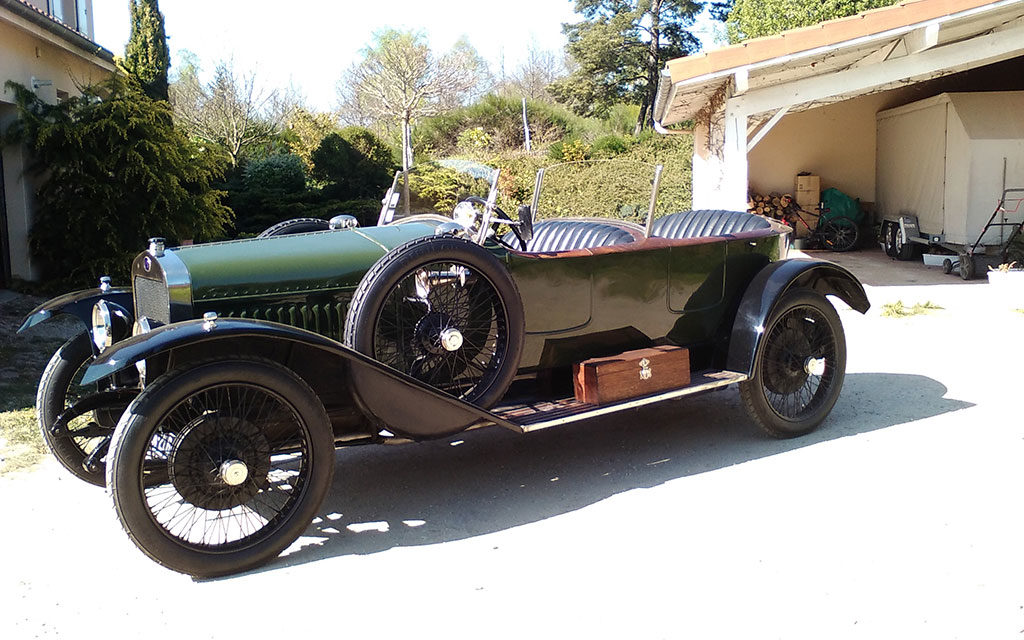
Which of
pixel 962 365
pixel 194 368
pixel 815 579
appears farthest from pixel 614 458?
pixel 962 365

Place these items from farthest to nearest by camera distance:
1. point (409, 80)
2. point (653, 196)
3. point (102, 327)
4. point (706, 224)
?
point (409, 80), point (706, 224), point (653, 196), point (102, 327)

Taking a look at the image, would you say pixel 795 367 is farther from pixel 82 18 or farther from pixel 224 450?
pixel 82 18

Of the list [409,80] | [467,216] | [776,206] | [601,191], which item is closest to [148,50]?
[409,80]

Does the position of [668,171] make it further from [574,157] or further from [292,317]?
[292,317]

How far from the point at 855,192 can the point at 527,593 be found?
15546 mm

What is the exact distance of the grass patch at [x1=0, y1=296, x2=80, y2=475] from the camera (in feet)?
16.2

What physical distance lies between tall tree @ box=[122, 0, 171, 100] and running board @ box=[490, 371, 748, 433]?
1400 centimetres

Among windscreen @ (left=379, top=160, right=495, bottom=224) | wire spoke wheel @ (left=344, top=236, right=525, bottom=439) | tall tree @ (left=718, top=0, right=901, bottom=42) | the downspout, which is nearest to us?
wire spoke wheel @ (left=344, top=236, right=525, bottom=439)

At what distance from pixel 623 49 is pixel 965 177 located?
1833cm

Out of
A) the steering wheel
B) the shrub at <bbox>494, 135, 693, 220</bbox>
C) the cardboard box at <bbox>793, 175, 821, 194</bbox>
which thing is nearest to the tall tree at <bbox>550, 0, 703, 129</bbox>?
the shrub at <bbox>494, 135, 693, 220</bbox>

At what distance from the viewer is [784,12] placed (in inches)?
1000

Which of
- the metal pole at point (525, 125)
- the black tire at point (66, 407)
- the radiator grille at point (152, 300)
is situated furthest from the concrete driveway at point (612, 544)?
the metal pole at point (525, 125)

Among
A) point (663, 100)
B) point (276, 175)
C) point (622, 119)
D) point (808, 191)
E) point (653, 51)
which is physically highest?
point (653, 51)

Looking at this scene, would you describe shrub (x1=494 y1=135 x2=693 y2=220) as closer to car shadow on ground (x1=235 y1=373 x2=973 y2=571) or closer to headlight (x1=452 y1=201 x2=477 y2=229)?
car shadow on ground (x1=235 y1=373 x2=973 y2=571)
